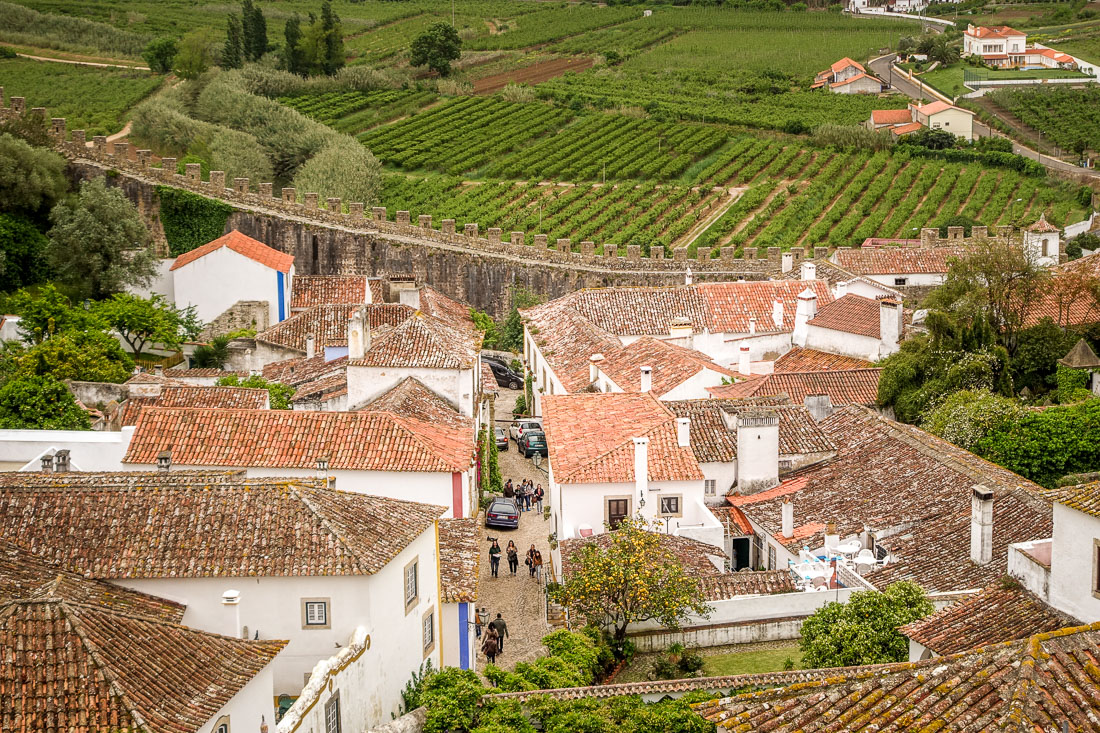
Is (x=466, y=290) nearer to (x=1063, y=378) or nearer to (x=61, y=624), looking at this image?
(x=1063, y=378)

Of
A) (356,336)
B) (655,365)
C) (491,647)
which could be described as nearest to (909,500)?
(491,647)

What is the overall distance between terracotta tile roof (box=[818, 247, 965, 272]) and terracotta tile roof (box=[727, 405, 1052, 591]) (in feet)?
73.5

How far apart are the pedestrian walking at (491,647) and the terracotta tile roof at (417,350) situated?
1047 cm

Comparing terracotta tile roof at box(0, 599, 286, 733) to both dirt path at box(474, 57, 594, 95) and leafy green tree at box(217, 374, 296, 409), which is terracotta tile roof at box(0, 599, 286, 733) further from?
dirt path at box(474, 57, 594, 95)

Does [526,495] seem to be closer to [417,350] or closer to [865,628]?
[417,350]

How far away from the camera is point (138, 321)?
145 feet

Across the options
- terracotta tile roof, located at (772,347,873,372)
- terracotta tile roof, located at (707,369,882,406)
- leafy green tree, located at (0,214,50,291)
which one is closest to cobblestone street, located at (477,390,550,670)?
terracotta tile roof, located at (707,369,882,406)

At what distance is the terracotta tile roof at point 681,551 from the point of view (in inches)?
1004

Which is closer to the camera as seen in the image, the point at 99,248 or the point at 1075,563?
the point at 1075,563

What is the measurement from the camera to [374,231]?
6059cm

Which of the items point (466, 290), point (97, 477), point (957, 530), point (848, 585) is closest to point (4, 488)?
point (97, 477)

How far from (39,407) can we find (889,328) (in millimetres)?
24715

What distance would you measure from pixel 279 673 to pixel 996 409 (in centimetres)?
1959

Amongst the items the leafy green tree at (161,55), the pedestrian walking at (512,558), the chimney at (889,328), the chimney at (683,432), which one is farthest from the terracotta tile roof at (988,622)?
the leafy green tree at (161,55)
